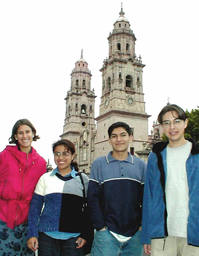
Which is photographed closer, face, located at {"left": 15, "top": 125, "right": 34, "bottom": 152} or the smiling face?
the smiling face

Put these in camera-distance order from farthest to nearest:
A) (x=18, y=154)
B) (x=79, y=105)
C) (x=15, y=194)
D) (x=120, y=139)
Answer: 1. (x=79, y=105)
2. (x=18, y=154)
3. (x=15, y=194)
4. (x=120, y=139)

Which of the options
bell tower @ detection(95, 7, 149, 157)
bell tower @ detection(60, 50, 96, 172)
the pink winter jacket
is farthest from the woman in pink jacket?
bell tower @ detection(60, 50, 96, 172)

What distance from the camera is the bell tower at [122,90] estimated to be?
3912 cm

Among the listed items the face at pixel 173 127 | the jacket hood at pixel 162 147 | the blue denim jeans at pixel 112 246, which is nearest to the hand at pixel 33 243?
the blue denim jeans at pixel 112 246

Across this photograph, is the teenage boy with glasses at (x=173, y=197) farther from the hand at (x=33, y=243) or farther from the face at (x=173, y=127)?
the hand at (x=33, y=243)

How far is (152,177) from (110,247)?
994mm

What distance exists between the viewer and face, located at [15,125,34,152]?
448 cm

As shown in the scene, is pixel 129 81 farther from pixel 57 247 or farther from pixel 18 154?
pixel 57 247

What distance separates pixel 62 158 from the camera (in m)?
4.18

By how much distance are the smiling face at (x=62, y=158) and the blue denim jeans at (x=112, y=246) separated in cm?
102

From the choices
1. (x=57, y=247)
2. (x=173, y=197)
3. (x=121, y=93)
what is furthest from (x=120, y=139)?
(x=121, y=93)

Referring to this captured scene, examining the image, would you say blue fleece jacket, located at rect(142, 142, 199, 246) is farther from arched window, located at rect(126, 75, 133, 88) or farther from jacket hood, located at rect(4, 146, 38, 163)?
arched window, located at rect(126, 75, 133, 88)

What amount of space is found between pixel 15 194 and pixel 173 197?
7.04 ft

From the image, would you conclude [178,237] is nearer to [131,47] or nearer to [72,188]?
[72,188]
